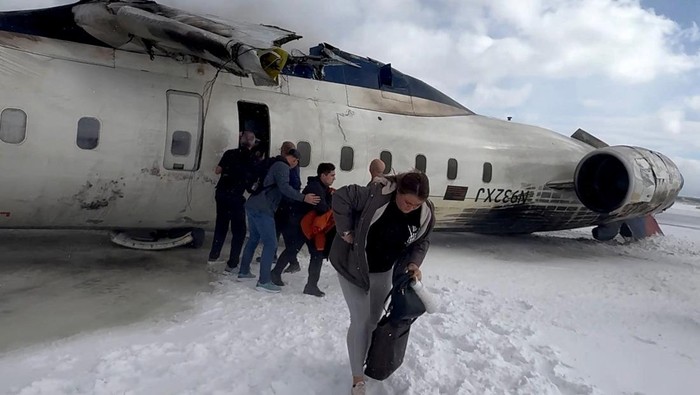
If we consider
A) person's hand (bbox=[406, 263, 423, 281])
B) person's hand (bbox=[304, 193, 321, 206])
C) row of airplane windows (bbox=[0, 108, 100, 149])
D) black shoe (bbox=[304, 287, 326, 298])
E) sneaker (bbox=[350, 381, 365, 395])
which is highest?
row of airplane windows (bbox=[0, 108, 100, 149])

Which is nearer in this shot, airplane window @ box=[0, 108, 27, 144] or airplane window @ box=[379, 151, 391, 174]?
airplane window @ box=[0, 108, 27, 144]

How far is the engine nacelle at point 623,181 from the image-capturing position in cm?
925

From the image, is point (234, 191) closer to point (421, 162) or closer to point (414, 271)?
point (421, 162)

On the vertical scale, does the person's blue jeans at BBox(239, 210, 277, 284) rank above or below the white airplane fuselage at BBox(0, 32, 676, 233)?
below

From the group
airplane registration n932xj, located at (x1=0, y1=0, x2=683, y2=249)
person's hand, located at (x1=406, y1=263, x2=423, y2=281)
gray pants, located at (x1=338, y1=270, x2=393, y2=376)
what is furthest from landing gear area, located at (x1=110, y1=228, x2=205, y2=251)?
person's hand, located at (x1=406, y1=263, x2=423, y2=281)

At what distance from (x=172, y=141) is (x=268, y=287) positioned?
2.42 metres

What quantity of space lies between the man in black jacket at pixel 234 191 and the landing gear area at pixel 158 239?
1.37 meters

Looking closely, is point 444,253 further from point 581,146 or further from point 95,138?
point 95,138

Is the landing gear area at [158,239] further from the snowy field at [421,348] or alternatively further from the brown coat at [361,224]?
the brown coat at [361,224]

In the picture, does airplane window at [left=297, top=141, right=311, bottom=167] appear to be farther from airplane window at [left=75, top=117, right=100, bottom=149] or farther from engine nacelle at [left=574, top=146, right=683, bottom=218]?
engine nacelle at [left=574, top=146, right=683, bottom=218]

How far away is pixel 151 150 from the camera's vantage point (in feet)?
21.0

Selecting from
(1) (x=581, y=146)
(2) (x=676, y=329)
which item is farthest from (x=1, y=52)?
(1) (x=581, y=146)

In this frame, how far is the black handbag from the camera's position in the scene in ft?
10.2

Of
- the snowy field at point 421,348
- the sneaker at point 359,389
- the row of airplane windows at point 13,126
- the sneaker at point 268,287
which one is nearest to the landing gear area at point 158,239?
the snowy field at point 421,348
